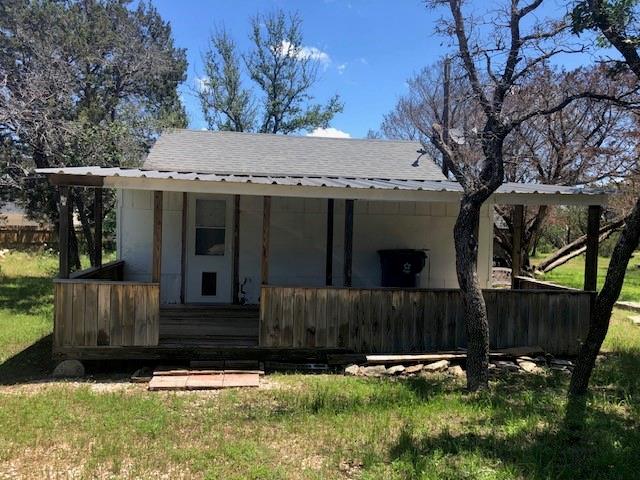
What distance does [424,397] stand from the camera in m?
5.98

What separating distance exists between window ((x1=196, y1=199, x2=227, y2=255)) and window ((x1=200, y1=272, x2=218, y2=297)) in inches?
16.2

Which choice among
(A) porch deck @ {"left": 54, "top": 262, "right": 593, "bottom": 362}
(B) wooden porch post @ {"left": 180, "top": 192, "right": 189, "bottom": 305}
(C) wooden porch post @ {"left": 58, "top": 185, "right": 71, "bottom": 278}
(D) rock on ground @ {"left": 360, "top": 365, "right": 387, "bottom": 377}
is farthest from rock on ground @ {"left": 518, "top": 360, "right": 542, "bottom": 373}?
(C) wooden porch post @ {"left": 58, "top": 185, "right": 71, "bottom": 278}

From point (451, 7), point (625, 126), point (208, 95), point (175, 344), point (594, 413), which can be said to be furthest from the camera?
point (208, 95)

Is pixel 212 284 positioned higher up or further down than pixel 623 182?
further down

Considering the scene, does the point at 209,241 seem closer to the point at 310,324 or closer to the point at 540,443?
the point at 310,324

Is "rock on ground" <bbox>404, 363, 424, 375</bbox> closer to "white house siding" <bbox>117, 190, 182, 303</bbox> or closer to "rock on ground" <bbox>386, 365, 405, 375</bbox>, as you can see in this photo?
"rock on ground" <bbox>386, 365, 405, 375</bbox>

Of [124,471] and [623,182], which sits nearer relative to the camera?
[124,471]

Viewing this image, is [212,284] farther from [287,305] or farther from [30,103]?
[30,103]

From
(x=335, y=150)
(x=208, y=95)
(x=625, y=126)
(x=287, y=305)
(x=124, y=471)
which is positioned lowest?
(x=124, y=471)

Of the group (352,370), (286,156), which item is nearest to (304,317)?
(352,370)

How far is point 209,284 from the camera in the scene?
10.0 meters

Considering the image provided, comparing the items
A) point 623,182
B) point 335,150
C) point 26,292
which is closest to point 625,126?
point 623,182

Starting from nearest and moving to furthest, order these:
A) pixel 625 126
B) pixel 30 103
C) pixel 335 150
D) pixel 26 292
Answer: pixel 335 150 → pixel 30 103 → pixel 26 292 → pixel 625 126

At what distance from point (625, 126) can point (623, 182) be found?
2.15 meters
